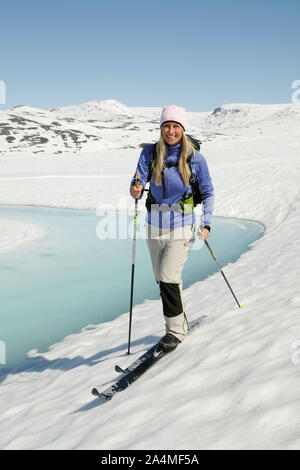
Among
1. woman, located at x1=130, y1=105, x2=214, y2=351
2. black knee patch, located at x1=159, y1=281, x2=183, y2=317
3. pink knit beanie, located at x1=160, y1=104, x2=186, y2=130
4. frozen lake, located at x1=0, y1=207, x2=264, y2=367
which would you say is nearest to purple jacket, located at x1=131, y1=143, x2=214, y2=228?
woman, located at x1=130, y1=105, x2=214, y2=351

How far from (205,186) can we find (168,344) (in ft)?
6.06

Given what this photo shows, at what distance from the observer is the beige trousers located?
13.0 ft

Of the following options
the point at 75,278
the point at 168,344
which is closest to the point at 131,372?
the point at 168,344

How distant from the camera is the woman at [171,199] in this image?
3.85 metres

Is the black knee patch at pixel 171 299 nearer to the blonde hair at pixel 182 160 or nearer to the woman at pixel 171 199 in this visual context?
the woman at pixel 171 199

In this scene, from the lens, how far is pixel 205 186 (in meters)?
4.09

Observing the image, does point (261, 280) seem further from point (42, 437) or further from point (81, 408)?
point (42, 437)

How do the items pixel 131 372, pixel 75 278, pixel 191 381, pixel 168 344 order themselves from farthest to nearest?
pixel 75 278
pixel 168 344
pixel 131 372
pixel 191 381

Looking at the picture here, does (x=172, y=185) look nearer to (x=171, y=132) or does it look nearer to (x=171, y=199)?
(x=171, y=199)

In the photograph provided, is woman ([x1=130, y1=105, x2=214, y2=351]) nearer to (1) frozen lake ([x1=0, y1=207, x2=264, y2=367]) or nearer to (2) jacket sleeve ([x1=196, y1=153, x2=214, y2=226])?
(2) jacket sleeve ([x1=196, y1=153, x2=214, y2=226])
